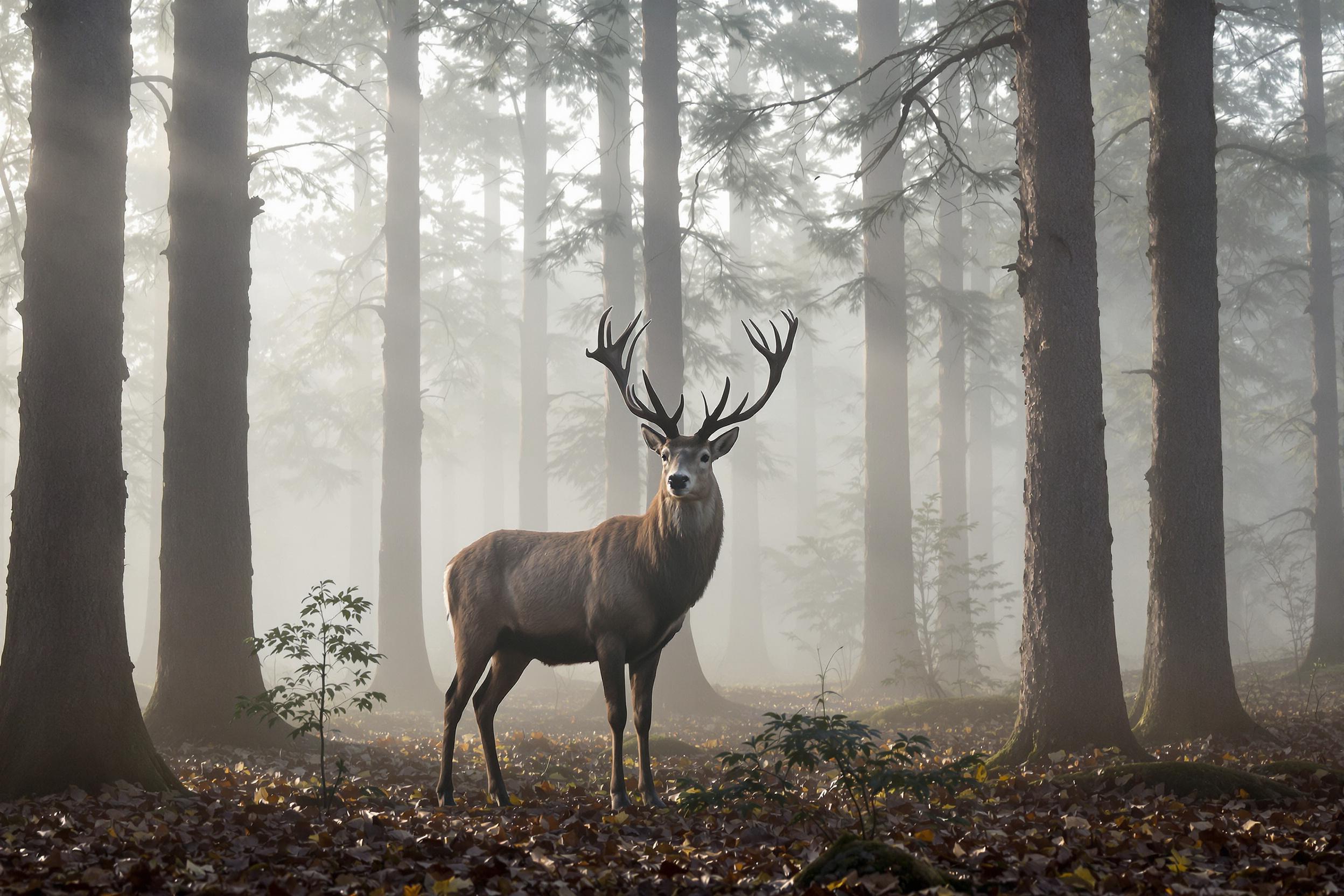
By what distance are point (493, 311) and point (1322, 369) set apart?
78.5 ft

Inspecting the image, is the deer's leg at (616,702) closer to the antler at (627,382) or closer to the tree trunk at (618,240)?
the antler at (627,382)

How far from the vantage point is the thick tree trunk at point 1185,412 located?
9.41 meters

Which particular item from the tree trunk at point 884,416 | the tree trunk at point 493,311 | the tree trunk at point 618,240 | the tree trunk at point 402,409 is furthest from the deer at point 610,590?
the tree trunk at point 493,311

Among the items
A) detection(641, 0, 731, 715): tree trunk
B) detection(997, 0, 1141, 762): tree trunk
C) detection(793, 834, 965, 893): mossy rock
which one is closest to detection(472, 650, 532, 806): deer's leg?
detection(793, 834, 965, 893): mossy rock

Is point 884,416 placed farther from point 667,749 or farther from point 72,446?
point 72,446

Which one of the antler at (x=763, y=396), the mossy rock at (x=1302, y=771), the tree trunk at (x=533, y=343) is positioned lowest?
the mossy rock at (x=1302, y=771)

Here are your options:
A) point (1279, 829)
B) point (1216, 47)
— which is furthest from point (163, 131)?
point (1279, 829)

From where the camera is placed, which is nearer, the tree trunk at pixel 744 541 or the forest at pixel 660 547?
the forest at pixel 660 547

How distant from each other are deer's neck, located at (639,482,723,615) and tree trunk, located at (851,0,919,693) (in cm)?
1118

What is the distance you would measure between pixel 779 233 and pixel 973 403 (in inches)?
510

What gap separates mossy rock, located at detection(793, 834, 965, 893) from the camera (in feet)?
14.5

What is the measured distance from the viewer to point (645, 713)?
766 cm

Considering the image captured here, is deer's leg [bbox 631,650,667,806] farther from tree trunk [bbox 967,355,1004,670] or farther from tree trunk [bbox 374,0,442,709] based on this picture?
tree trunk [bbox 967,355,1004,670]

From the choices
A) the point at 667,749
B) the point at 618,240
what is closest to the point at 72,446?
the point at 667,749
